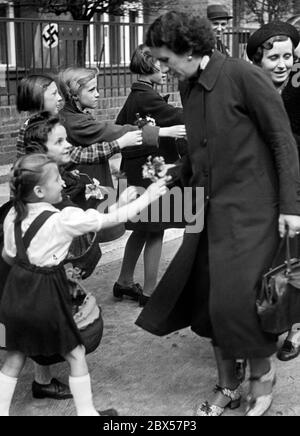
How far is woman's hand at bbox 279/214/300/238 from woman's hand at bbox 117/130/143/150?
3.79ft

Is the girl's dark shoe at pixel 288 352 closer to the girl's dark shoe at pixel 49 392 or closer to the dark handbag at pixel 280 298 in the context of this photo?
the dark handbag at pixel 280 298

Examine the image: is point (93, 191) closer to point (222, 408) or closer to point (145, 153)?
point (145, 153)

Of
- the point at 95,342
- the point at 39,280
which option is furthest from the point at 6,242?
the point at 95,342

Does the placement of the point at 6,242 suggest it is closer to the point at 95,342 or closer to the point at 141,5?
the point at 95,342

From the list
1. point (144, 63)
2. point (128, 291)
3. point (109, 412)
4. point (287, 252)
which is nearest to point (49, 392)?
point (109, 412)

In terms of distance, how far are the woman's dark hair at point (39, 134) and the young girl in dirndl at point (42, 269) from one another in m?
0.36

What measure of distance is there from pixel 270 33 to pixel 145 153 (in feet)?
4.39

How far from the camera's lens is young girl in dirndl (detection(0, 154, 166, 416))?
9.74 feet

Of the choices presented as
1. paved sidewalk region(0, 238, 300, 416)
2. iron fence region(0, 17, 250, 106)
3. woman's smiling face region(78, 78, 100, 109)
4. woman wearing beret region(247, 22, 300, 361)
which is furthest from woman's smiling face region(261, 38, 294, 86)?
iron fence region(0, 17, 250, 106)

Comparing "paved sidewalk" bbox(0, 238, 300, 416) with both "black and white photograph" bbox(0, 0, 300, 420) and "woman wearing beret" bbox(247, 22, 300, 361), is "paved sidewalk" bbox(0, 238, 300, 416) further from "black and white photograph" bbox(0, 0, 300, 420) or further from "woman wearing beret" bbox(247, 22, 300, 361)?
"woman wearing beret" bbox(247, 22, 300, 361)

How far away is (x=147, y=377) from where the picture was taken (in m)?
3.70

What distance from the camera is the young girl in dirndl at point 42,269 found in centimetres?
297

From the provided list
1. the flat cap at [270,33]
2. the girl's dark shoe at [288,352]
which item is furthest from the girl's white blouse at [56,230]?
the girl's dark shoe at [288,352]

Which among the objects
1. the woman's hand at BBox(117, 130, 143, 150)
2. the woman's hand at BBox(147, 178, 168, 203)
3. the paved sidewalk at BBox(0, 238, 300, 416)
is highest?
the woman's hand at BBox(117, 130, 143, 150)
